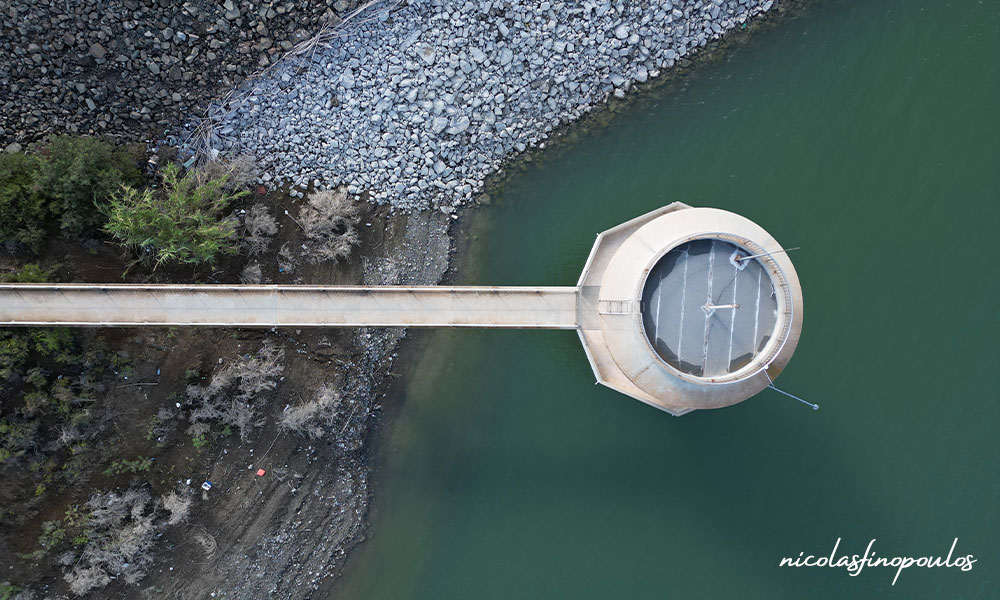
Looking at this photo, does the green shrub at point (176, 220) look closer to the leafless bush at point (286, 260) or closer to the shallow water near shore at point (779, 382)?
the leafless bush at point (286, 260)

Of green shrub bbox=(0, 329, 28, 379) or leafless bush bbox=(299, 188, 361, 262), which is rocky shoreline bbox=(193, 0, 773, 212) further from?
green shrub bbox=(0, 329, 28, 379)

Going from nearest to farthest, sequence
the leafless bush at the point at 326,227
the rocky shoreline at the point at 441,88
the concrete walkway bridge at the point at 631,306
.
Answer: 1. the concrete walkway bridge at the point at 631,306
2. the rocky shoreline at the point at 441,88
3. the leafless bush at the point at 326,227

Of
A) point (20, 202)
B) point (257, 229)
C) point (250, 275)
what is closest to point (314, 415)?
point (250, 275)

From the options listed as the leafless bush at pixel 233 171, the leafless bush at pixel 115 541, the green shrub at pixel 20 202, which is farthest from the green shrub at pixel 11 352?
the leafless bush at pixel 233 171

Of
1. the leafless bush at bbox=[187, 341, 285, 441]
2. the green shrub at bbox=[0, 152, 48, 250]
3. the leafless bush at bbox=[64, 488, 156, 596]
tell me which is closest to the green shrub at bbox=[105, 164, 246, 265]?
the green shrub at bbox=[0, 152, 48, 250]

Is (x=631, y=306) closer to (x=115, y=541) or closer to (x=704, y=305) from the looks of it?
(x=704, y=305)

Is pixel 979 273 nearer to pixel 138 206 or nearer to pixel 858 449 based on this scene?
pixel 858 449
